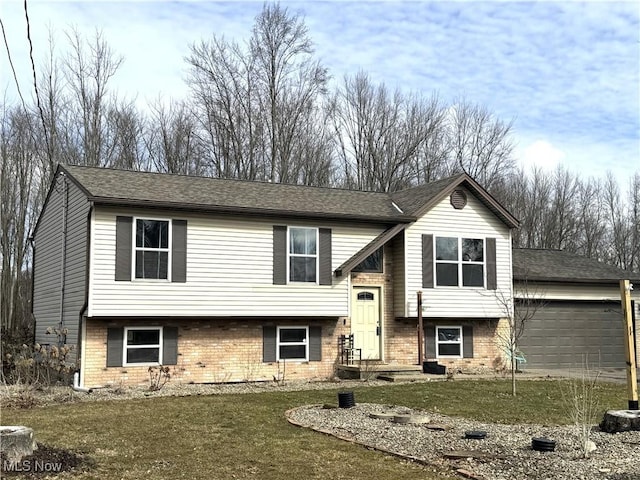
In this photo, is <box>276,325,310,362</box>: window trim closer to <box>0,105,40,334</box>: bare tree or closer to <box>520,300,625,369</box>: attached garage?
<box>520,300,625,369</box>: attached garage

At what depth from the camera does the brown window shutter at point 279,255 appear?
17.5 meters

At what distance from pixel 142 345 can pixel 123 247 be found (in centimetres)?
251

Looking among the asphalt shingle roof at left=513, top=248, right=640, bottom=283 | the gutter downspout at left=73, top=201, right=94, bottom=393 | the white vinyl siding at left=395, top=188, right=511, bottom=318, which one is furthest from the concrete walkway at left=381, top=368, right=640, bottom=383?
the gutter downspout at left=73, top=201, right=94, bottom=393

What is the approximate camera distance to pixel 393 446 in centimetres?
880

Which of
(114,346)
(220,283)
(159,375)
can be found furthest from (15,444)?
(220,283)

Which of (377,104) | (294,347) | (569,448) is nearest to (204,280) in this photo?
(294,347)

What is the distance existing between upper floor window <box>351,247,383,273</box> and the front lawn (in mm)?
4494

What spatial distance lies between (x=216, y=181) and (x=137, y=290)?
4.85m

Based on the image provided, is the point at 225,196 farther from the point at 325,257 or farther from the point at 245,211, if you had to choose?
the point at 325,257

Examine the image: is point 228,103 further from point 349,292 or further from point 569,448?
point 569,448

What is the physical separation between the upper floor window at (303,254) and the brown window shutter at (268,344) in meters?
1.47

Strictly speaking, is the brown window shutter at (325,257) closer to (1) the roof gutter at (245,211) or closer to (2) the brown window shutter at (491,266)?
(1) the roof gutter at (245,211)

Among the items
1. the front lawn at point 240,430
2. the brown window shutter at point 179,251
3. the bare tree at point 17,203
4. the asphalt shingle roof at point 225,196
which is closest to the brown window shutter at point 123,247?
the asphalt shingle roof at point 225,196

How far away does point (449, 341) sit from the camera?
20.0 meters
